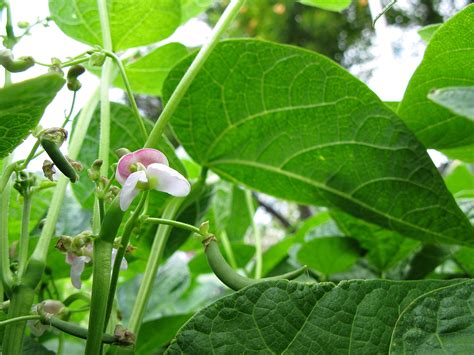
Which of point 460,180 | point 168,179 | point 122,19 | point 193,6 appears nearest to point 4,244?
point 168,179

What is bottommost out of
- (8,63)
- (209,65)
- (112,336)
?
(112,336)

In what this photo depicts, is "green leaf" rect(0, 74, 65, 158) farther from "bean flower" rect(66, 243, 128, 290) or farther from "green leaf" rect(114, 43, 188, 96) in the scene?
"green leaf" rect(114, 43, 188, 96)

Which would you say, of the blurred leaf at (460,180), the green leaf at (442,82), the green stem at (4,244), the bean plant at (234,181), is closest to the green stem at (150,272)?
the bean plant at (234,181)

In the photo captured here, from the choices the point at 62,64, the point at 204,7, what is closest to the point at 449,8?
the point at 204,7

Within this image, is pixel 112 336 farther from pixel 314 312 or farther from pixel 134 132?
pixel 134 132

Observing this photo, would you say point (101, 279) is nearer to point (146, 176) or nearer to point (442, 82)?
point (146, 176)

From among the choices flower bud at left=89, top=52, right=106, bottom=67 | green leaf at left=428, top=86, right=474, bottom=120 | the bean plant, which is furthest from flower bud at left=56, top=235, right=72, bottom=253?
green leaf at left=428, top=86, right=474, bottom=120
